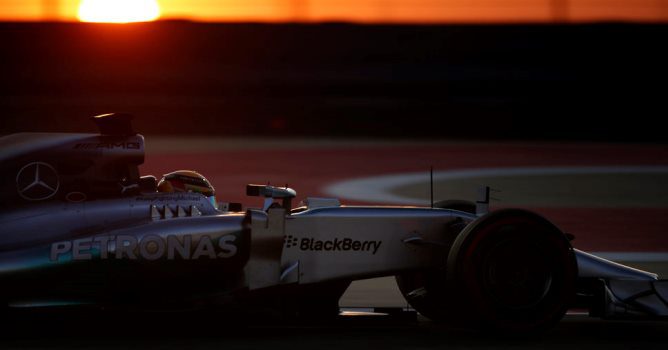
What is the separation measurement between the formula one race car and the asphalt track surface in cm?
17

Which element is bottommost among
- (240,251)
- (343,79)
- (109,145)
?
(240,251)

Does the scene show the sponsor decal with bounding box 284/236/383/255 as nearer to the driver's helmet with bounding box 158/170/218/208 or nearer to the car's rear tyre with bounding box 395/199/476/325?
the car's rear tyre with bounding box 395/199/476/325

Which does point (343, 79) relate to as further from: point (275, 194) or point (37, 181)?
point (37, 181)

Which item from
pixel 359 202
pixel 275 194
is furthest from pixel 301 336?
pixel 359 202

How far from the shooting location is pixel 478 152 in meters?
19.7

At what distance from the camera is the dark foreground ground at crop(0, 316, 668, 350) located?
18.0 feet

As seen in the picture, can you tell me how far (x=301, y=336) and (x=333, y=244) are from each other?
0.49m

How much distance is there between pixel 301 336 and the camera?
18.7 ft

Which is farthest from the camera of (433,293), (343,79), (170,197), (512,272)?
(343,79)

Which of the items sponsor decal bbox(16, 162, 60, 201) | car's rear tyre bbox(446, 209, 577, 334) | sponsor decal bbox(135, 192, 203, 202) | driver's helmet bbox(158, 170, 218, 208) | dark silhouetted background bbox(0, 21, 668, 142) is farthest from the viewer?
dark silhouetted background bbox(0, 21, 668, 142)

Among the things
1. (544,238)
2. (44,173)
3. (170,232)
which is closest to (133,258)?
(170,232)

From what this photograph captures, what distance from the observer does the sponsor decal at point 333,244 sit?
18.6 feet

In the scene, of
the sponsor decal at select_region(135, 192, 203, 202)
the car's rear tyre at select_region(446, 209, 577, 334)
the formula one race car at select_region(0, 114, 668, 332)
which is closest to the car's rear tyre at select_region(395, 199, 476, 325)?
the formula one race car at select_region(0, 114, 668, 332)

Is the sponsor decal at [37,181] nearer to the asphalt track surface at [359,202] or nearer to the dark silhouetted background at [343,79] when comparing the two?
the asphalt track surface at [359,202]
